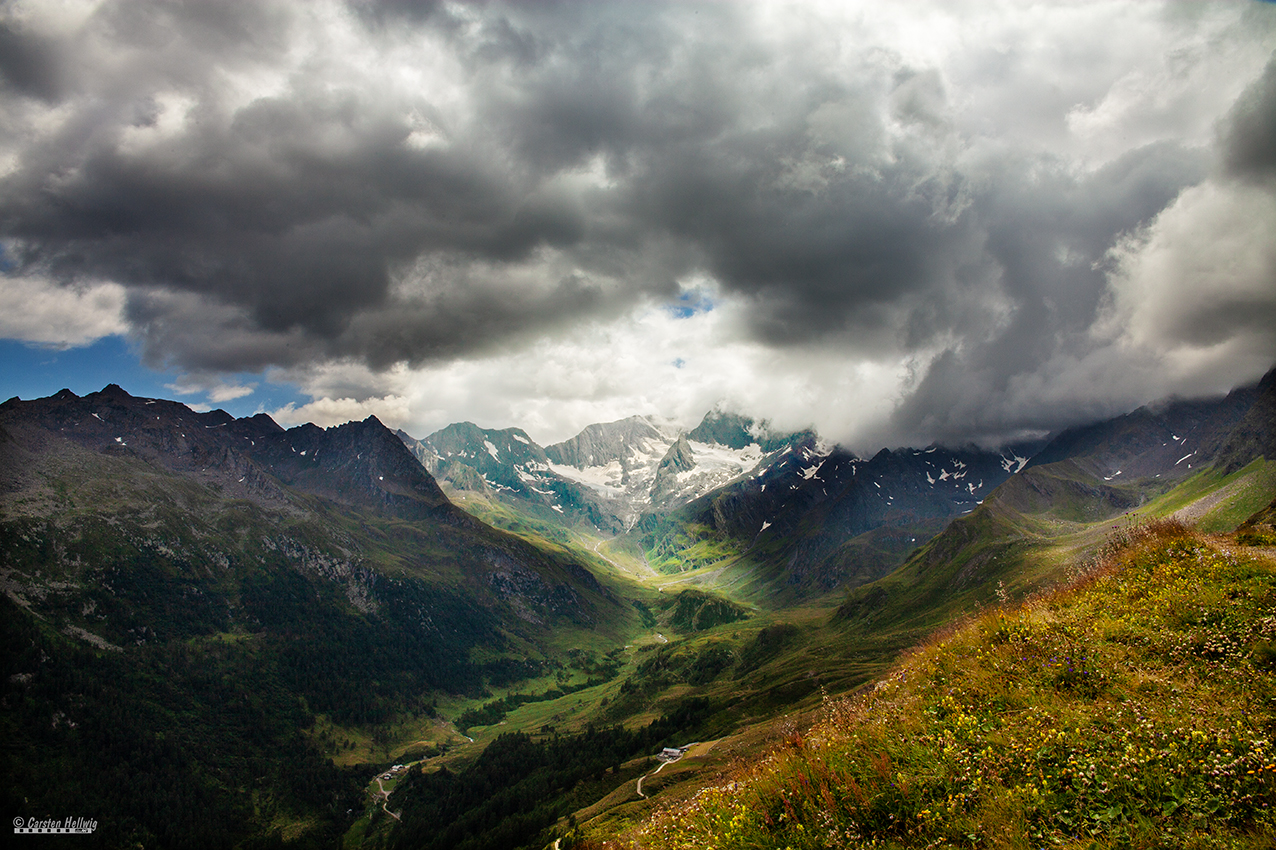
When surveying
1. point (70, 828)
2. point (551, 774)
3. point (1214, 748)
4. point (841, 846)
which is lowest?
point (551, 774)

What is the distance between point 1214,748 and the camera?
8.31 m

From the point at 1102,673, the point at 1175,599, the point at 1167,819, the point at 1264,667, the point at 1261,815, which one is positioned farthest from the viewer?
the point at 1175,599

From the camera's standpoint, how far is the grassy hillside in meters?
7.93

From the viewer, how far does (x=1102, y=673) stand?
36.7 ft

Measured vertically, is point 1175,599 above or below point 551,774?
above

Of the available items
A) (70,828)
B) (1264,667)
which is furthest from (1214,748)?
(70,828)

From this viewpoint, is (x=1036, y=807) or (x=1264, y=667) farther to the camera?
(x=1264, y=667)

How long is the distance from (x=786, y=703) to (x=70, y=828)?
25071cm

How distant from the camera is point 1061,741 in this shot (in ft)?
31.0

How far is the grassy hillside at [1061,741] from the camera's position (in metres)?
7.93

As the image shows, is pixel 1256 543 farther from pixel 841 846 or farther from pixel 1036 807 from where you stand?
pixel 841 846

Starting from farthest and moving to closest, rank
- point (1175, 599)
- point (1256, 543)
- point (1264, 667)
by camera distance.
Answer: point (1256, 543) < point (1175, 599) < point (1264, 667)

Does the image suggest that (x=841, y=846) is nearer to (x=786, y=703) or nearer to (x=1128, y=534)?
(x=1128, y=534)

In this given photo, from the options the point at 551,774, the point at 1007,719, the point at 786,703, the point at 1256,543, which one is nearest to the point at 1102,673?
the point at 1007,719
